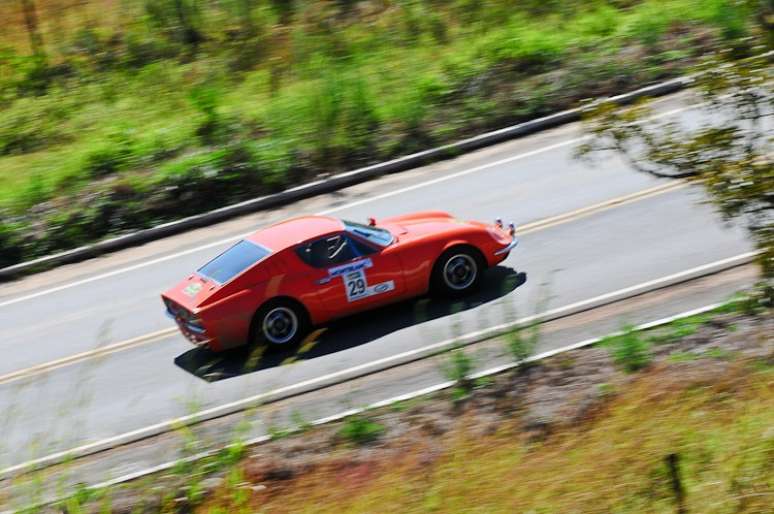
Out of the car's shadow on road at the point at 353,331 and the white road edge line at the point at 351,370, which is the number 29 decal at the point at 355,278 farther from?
the white road edge line at the point at 351,370

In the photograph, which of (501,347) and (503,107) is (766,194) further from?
(503,107)

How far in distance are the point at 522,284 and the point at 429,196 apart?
160 inches

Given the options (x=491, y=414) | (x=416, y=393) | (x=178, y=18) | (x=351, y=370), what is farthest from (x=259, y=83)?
(x=491, y=414)

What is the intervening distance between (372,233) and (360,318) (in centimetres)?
116

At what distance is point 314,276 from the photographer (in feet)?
43.0

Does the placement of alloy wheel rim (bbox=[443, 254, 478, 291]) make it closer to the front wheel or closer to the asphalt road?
the front wheel

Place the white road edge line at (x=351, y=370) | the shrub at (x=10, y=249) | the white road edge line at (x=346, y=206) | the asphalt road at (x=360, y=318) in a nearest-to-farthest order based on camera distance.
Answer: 1. the white road edge line at (x=351, y=370)
2. the asphalt road at (x=360, y=318)
3. the white road edge line at (x=346, y=206)
4. the shrub at (x=10, y=249)

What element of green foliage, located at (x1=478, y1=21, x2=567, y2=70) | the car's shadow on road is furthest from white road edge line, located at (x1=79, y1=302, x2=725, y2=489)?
green foliage, located at (x1=478, y1=21, x2=567, y2=70)

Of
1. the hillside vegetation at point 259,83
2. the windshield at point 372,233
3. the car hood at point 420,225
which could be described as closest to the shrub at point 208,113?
the hillside vegetation at point 259,83

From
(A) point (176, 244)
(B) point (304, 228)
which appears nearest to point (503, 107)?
(A) point (176, 244)

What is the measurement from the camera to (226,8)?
27109mm

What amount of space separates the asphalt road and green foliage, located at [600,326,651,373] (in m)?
1.61

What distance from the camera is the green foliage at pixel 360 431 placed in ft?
34.5

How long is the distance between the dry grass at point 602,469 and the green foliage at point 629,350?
178cm
